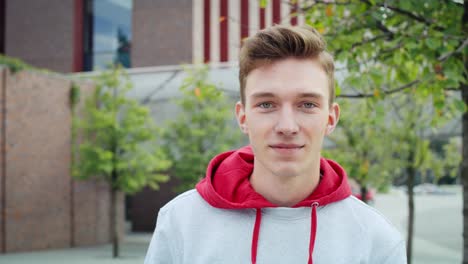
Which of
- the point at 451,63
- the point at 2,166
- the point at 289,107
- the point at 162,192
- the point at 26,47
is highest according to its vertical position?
the point at 26,47

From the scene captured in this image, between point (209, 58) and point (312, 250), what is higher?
point (209, 58)

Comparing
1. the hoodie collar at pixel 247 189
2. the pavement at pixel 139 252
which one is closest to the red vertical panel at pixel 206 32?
the pavement at pixel 139 252

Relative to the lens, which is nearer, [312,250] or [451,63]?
[312,250]

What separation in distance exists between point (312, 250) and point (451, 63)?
136 inches

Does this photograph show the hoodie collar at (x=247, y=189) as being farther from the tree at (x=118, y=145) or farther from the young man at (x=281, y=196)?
the tree at (x=118, y=145)

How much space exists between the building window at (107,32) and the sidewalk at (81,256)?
955 cm

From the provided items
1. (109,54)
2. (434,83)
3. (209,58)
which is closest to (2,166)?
(109,54)

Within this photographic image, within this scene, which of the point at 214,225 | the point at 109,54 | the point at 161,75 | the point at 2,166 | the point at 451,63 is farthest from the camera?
the point at 109,54

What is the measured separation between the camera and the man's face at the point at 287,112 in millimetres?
2184

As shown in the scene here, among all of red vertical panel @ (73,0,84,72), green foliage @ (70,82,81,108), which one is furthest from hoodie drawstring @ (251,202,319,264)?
red vertical panel @ (73,0,84,72)

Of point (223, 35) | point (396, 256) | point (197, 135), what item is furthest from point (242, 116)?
point (223, 35)

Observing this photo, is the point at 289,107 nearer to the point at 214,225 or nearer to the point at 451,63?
the point at 214,225

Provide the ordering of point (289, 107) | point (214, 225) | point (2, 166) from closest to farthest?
point (289, 107) → point (214, 225) → point (2, 166)

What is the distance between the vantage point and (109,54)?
2806 centimetres
